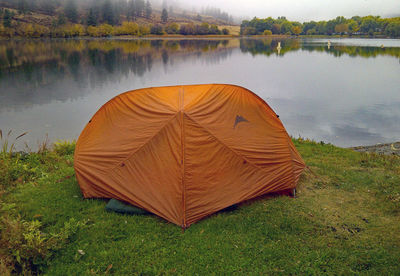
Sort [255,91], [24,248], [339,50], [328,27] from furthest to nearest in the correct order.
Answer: [328,27] → [339,50] → [255,91] → [24,248]

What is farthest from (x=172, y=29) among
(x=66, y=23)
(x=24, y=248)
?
(x=24, y=248)

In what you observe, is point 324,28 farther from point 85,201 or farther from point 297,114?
point 85,201

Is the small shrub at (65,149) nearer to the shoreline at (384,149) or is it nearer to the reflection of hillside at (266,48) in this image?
the shoreline at (384,149)

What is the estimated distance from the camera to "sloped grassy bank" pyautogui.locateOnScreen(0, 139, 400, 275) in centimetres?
455

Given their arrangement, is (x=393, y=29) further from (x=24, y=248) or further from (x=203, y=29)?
(x=24, y=248)

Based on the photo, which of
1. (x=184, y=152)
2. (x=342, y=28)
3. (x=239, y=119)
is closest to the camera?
(x=184, y=152)

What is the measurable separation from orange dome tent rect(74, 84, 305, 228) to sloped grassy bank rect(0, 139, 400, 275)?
1.22 feet

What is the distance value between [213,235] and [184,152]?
5.27 ft

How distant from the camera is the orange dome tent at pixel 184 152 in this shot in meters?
5.73

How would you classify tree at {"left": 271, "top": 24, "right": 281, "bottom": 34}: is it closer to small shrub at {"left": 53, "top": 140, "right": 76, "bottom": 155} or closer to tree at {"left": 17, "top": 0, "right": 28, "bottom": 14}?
tree at {"left": 17, "top": 0, "right": 28, "bottom": 14}

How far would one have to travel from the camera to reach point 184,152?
18.9 feet

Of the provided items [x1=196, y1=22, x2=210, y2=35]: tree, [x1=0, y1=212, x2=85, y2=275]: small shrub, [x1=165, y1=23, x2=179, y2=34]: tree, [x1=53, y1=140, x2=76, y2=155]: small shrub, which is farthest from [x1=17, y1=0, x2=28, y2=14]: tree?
[x1=0, y1=212, x2=85, y2=275]: small shrub

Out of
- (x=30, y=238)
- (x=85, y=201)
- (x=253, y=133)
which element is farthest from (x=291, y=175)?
(x=30, y=238)

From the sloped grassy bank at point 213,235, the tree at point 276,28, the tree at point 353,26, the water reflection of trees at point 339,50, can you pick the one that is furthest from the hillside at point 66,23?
the sloped grassy bank at point 213,235
